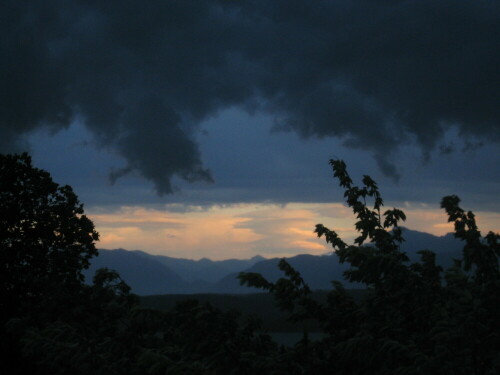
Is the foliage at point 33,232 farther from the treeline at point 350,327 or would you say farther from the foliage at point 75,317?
the treeline at point 350,327

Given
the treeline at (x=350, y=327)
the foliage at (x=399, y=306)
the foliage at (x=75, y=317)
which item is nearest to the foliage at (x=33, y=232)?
the foliage at (x=75, y=317)

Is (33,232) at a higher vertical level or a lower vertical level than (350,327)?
higher

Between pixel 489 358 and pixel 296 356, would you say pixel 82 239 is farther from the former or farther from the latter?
pixel 489 358

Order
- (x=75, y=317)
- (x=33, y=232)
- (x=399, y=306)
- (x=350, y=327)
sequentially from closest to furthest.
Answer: (x=399, y=306)
(x=350, y=327)
(x=75, y=317)
(x=33, y=232)

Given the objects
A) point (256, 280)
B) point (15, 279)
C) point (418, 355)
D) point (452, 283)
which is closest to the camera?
point (418, 355)

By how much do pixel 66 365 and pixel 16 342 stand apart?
701 inches

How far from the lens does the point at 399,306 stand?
11.2 m

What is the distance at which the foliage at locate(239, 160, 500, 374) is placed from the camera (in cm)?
848

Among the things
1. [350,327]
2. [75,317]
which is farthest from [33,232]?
[350,327]

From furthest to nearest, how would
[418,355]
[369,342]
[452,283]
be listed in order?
[452,283] → [369,342] → [418,355]

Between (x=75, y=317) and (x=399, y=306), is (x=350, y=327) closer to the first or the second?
(x=399, y=306)

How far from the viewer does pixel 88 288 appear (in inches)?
984

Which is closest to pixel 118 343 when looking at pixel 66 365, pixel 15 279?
pixel 66 365

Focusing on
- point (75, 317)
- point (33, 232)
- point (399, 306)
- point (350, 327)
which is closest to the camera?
point (399, 306)
